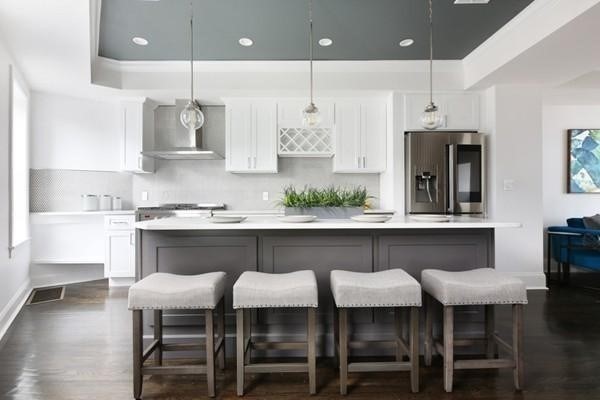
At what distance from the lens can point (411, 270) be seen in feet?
6.93

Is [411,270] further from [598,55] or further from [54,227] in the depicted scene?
[54,227]

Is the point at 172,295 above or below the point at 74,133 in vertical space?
below

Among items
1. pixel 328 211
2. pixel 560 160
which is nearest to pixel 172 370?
pixel 328 211

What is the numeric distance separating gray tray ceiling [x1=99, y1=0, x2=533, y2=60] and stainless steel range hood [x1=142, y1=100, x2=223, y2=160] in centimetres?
85

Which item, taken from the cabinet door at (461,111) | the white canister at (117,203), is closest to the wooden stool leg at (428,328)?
the cabinet door at (461,111)

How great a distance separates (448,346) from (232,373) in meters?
1.30

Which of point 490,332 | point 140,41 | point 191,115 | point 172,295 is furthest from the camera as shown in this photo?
point 140,41

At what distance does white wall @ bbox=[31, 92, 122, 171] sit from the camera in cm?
402

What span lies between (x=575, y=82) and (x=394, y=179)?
8.41 feet

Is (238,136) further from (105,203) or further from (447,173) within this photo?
(447,173)

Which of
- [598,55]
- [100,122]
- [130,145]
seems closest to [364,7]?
[598,55]

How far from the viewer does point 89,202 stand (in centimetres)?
410

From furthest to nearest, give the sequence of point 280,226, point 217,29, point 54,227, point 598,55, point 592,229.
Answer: point 54,227 → point 592,229 → point 217,29 → point 598,55 → point 280,226

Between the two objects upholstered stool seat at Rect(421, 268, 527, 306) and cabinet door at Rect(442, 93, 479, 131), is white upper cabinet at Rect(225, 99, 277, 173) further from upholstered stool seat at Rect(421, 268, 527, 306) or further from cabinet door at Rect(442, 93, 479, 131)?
upholstered stool seat at Rect(421, 268, 527, 306)
